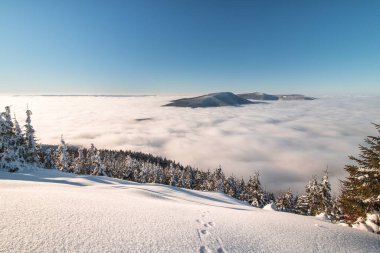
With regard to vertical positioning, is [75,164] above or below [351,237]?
below

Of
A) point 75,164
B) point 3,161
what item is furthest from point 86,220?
point 75,164

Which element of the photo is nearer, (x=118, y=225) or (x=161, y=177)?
(x=118, y=225)

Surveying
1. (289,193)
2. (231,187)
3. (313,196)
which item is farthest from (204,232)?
(231,187)

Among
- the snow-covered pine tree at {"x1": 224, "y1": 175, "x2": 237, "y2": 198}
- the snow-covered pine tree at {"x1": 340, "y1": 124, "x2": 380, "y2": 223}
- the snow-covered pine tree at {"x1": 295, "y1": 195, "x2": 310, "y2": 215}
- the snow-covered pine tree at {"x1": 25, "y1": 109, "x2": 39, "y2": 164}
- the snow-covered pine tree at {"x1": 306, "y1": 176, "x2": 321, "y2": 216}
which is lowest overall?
the snow-covered pine tree at {"x1": 224, "y1": 175, "x2": 237, "y2": 198}

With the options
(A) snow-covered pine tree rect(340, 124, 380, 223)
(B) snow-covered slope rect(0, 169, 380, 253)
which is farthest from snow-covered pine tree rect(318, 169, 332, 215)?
(B) snow-covered slope rect(0, 169, 380, 253)

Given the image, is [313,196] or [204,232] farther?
[313,196]

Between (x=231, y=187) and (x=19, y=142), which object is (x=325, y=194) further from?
(x=19, y=142)

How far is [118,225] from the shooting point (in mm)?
6461

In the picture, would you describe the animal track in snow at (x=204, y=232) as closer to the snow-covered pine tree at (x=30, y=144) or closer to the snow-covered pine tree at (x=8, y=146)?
the snow-covered pine tree at (x=8, y=146)

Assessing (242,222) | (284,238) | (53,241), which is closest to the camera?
(53,241)

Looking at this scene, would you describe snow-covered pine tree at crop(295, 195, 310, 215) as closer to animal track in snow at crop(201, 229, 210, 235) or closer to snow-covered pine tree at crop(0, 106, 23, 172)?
animal track in snow at crop(201, 229, 210, 235)

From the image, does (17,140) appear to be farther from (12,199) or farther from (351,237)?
(351,237)

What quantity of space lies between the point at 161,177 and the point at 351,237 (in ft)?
299

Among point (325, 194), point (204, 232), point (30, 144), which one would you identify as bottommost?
point (325, 194)
